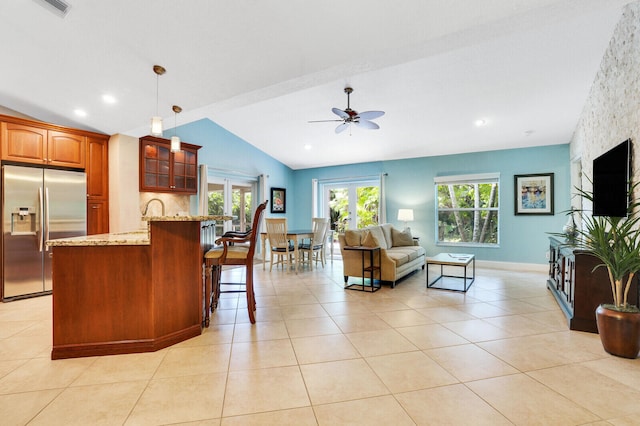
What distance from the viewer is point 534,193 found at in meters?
5.68

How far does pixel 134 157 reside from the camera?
4.54m

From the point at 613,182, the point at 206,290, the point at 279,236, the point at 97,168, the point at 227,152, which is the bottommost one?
the point at 206,290

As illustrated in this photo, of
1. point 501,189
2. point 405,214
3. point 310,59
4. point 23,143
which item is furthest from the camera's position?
point 405,214

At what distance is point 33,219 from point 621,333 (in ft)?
19.9

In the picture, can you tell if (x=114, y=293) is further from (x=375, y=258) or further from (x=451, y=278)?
(x=451, y=278)

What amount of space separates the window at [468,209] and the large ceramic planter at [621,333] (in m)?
3.90

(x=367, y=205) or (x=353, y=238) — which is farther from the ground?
(x=367, y=205)

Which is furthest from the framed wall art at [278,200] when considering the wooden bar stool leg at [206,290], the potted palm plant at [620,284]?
the potted palm plant at [620,284]

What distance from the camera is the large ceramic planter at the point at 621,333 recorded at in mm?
2213

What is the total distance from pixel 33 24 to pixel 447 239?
22.3 ft

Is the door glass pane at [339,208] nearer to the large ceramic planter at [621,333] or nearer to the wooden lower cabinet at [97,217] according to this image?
the wooden lower cabinet at [97,217]

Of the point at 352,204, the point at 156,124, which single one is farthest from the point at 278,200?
the point at 156,124

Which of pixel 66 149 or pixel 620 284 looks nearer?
pixel 620 284

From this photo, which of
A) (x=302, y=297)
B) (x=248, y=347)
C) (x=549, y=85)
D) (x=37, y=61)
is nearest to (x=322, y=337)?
(x=248, y=347)
